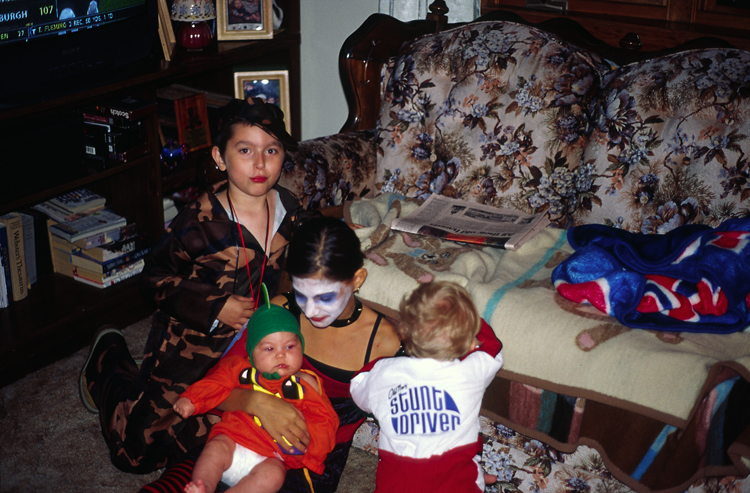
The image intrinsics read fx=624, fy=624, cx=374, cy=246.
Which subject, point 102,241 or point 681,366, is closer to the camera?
point 681,366

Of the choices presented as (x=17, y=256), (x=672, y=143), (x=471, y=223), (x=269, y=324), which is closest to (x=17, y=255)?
(x=17, y=256)

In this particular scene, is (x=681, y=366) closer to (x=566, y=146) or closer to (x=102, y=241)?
(x=566, y=146)

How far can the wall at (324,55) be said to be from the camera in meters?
3.07

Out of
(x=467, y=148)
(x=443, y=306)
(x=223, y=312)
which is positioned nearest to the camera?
(x=443, y=306)

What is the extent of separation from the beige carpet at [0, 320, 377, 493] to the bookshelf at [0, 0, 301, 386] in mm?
132

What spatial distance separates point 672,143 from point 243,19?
1880 mm

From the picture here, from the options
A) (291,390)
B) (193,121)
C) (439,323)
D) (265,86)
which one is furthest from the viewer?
(265,86)

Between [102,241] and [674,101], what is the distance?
6.74ft

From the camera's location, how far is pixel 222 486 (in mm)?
1343

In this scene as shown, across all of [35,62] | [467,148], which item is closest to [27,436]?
[35,62]

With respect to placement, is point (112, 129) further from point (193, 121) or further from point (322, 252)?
point (322, 252)

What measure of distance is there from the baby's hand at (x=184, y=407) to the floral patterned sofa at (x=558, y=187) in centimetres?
61

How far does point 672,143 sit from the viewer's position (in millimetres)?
1889

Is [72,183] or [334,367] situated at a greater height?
[72,183]
